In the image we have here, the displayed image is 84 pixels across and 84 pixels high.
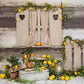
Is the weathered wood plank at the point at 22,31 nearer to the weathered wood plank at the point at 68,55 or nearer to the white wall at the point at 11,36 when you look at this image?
the white wall at the point at 11,36

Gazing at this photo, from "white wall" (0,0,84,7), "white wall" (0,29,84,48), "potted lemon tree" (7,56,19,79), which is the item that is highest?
"white wall" (0,0,84,7)

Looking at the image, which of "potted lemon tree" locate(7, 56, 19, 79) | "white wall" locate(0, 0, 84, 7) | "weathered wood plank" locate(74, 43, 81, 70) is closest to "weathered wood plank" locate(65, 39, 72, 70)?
"weathered wood plank" locate(74, 43, 81, 70)

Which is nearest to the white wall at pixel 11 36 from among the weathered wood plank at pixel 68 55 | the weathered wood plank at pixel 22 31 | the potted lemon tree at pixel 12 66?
the weathered wood plank at pixel 22 31

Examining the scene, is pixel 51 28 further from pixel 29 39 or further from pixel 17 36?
pixel 17 36

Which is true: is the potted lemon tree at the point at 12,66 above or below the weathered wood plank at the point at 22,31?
below

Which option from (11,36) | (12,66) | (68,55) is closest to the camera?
(12,66)

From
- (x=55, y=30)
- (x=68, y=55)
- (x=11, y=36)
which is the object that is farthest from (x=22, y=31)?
(x=68, y=55)

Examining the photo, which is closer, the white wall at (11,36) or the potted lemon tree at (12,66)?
the potted lemon tree at (12,66)

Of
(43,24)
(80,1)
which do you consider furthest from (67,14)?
(43,24)

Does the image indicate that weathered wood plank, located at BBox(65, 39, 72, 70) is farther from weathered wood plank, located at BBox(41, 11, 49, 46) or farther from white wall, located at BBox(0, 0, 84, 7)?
white wall, located at BBox(0, 0, 84, 7)

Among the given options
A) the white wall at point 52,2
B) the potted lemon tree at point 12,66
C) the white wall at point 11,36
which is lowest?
the potted lemon tree at point 12,66

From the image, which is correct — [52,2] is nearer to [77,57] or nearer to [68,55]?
[68,55]

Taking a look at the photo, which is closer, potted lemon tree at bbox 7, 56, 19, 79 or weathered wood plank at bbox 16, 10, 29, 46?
potted lemon tree at bbox 7, 56, 19, 79

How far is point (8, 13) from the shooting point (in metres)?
2.83
